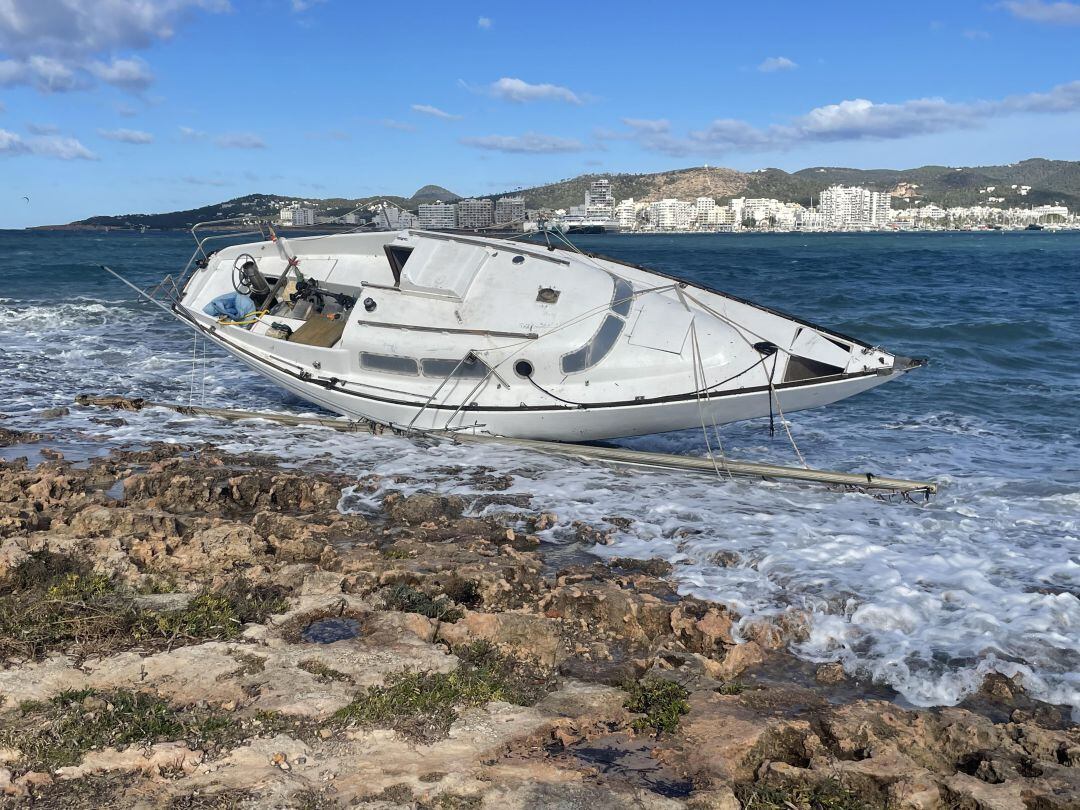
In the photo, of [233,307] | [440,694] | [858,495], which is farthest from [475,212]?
[440,694]

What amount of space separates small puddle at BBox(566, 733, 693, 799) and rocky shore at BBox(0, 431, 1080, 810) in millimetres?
18

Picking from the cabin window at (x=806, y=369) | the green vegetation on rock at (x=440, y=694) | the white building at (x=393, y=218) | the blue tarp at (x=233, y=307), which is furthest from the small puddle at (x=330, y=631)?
the white building at (x=393, y=218)

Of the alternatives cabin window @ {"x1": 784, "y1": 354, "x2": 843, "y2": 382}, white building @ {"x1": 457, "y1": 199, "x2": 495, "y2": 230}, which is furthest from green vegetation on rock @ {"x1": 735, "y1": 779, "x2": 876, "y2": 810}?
white building @ {"x1": 457, "y1": 199, "x2": 495, "y2": 230}

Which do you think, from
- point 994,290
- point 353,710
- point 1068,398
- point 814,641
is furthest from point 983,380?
point 994,290

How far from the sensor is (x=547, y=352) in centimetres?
1452

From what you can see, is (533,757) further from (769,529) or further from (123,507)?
(123,507)

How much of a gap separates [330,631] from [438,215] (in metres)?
18.8

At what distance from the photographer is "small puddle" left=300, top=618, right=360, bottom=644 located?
25.8ft

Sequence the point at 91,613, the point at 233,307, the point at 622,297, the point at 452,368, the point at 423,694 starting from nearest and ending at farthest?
the point at 423,694, the point at 91,613, the point at 622,297, the point at 452,368, the point at 233,307

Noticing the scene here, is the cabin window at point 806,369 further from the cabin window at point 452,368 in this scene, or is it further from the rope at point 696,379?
the cabin window at point 452,368

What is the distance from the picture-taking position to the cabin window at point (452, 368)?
594 inches

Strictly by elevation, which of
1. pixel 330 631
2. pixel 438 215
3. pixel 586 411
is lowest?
pixel 330 631

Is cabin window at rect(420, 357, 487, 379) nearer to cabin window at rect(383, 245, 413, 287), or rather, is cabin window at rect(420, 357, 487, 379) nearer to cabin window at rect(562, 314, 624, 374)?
cabin window at rect(562, 314, 624, 374)

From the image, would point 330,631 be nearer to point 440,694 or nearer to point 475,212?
point 440,694
